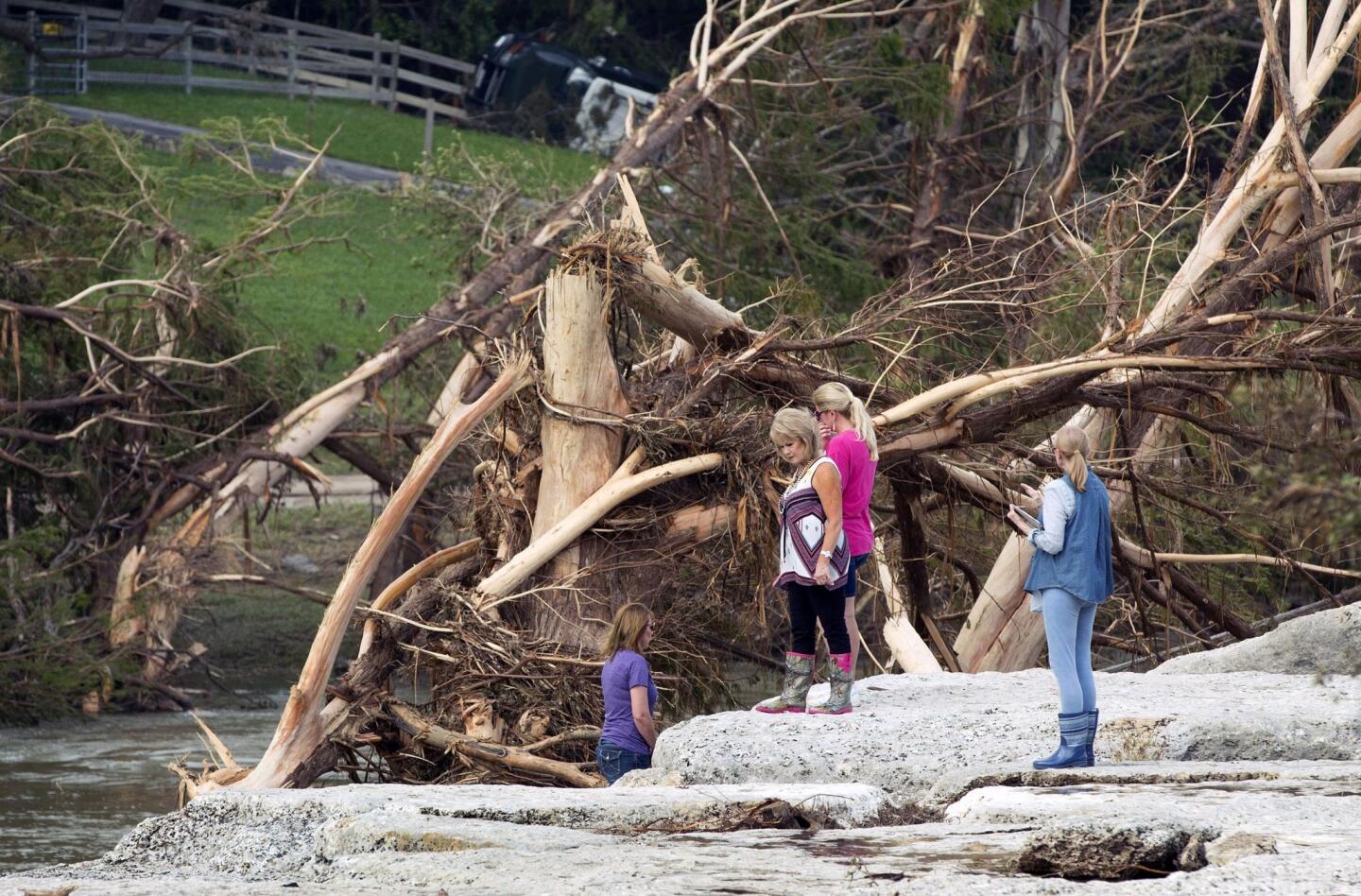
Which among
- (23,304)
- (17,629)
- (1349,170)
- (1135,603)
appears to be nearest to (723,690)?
(1135,603)

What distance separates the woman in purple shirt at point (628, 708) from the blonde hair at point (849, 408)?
47.2 inches

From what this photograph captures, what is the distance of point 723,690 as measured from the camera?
980cm

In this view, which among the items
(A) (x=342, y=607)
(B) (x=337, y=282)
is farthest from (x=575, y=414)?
(B) (x=337, y=282)

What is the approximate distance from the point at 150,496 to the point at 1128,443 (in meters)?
8.47

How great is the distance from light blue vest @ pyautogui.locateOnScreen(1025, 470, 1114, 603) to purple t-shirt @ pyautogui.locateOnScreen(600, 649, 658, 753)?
1910mm

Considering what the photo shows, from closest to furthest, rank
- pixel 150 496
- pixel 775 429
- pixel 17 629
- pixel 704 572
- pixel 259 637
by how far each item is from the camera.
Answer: pixel 775 429
pixel 704 572
pixel 17 629
pixel 150 496
pixel 259 637

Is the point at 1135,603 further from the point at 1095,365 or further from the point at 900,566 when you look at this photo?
the point at 1095,365

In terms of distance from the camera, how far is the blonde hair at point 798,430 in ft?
22.2

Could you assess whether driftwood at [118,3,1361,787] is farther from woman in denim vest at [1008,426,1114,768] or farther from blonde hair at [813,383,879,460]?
woman in denim vest at [1008,426,1114,768]

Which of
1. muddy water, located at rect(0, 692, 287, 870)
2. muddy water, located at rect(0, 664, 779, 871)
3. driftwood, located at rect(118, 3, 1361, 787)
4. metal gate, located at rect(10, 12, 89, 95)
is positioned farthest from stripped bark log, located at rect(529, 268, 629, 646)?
metal gate, located at rect(10, 12, 89, 95)

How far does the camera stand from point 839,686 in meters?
6.55

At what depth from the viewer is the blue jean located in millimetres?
7172

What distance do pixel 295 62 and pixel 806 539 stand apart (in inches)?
1198

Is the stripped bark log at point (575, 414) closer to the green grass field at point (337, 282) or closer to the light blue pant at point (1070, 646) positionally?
the light blue pant at point (1070, 646)
